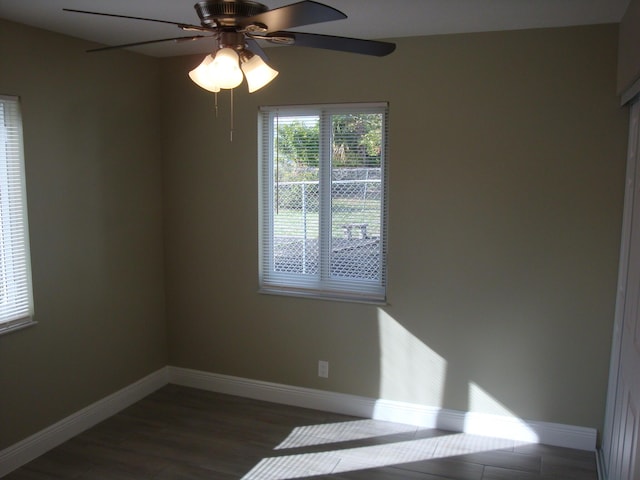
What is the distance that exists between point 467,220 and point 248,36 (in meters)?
1.97

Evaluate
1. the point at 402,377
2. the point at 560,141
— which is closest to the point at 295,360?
the point at 402,377

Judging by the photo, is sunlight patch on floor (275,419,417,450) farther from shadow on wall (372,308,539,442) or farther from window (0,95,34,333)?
window (0,95,34,333)

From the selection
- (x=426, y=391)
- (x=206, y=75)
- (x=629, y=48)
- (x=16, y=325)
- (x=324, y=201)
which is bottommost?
(x=426, y=391)

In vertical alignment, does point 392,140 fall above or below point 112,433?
above

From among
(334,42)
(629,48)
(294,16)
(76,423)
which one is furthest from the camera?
(76,423)

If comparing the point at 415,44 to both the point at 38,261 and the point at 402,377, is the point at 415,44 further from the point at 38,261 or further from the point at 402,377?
the point at 38,261

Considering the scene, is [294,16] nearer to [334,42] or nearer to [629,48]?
[334,42]

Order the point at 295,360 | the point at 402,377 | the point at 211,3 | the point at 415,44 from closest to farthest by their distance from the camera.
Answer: the point at 211,3 → the point at 415,44 → the point at 402,377 → the point at 295,360

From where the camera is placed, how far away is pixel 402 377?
3.72 m

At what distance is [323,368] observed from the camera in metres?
3.92

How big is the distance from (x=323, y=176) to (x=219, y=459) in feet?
6.22

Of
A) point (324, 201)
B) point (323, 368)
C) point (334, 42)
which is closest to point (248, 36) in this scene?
point (334, 42)

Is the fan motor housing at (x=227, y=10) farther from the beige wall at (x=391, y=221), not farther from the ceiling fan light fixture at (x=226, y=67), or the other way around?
the beige wall at (x=391, y=221)

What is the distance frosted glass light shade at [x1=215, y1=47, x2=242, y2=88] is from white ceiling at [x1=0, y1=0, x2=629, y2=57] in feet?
3.25
